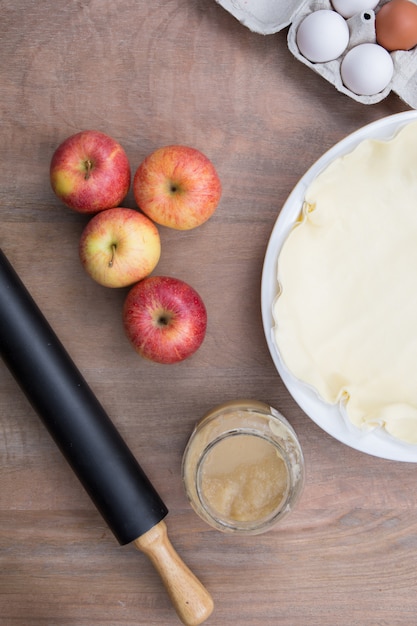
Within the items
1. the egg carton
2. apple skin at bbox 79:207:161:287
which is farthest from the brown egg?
apple skin at bbox 79:207:161:287

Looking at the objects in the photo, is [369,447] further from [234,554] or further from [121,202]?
[121,202]

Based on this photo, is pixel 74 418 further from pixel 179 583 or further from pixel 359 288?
pixel 359 288

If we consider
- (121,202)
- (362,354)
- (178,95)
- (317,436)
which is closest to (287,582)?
(317,436)

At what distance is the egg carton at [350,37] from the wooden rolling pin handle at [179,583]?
0.59m

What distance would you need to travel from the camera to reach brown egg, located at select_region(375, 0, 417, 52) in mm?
726

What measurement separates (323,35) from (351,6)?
0.19 feet

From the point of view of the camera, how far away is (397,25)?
73 centimetres

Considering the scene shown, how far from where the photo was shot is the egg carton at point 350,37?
75 centimetres

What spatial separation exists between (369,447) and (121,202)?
1.42 ft

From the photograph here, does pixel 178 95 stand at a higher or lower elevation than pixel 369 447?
higher

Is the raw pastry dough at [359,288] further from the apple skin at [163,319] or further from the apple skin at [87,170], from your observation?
the apple skin at [87,170]

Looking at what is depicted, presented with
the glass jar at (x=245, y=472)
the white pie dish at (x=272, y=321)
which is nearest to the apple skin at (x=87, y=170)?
the white pie dish at (x=272, y=321)

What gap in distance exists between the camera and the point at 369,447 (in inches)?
29.2

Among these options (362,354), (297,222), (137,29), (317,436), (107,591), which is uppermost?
(137,29)
